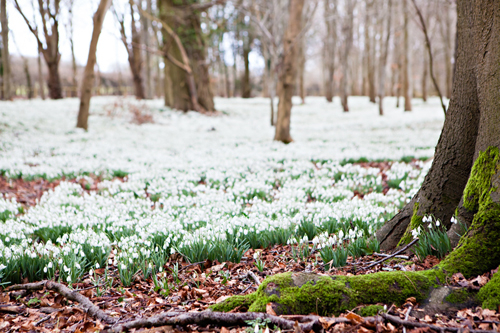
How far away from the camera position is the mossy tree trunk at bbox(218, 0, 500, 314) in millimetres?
2365

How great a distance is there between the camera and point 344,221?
4328 millimetres

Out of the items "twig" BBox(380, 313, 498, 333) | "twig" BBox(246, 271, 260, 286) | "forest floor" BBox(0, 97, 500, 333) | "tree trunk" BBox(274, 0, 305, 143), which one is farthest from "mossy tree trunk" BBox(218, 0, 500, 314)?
"tree trunk" BBox(274, 0, 305, 143)

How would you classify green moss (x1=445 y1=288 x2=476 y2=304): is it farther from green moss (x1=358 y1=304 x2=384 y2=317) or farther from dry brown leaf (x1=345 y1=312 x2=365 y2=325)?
dry brown leaf (x1=345 y1=312 x2=365 y2=325)

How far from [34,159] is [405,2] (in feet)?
68.3

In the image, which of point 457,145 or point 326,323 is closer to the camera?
point 326,323

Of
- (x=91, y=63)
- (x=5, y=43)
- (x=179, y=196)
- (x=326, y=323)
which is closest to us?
(x=326, y=323)

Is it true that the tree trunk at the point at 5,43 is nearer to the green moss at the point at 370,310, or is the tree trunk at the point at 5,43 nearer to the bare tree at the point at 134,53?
the bare tree at the point at 134,53

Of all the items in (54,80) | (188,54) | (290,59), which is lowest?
(290,59)

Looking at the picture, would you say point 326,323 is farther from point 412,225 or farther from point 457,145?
point 457,145

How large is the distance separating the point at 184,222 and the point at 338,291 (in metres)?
2.59

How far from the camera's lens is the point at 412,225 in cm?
329

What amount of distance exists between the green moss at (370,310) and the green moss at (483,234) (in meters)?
0.60

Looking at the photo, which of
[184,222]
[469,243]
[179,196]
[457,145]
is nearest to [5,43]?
[179,196]

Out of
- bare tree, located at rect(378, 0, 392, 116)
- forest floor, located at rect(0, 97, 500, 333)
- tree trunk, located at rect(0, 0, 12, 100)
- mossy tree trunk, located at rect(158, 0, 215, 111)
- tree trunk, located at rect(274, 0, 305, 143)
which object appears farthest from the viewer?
mossy tree trunk, located at rect(158, 0, 215, 111)
